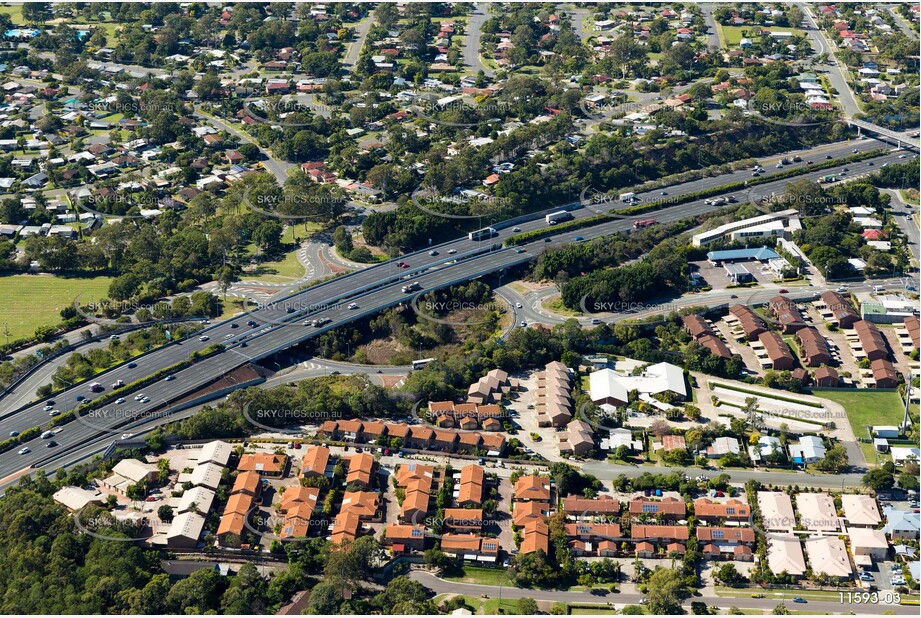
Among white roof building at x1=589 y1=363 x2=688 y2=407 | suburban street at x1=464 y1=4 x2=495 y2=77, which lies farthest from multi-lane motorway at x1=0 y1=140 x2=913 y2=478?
suburban street at x1=464 y1=4 x2=495 y2=77

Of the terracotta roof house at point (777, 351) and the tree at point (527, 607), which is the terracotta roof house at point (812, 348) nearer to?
the terracotta roof house at point (777, 351)

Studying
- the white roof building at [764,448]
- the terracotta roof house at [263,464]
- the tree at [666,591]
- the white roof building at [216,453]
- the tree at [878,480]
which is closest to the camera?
the tree at [666,591]

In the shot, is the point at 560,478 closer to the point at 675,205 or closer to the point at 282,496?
the point at 282,496

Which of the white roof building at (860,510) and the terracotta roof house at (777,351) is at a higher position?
the white roof building at (860,510)

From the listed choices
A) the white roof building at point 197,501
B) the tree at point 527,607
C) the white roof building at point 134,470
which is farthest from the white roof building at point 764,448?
the white roof building at point 134,470

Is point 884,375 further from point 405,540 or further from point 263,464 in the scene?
point 263,464

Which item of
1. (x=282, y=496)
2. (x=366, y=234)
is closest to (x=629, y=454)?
(x=282, y=496)
